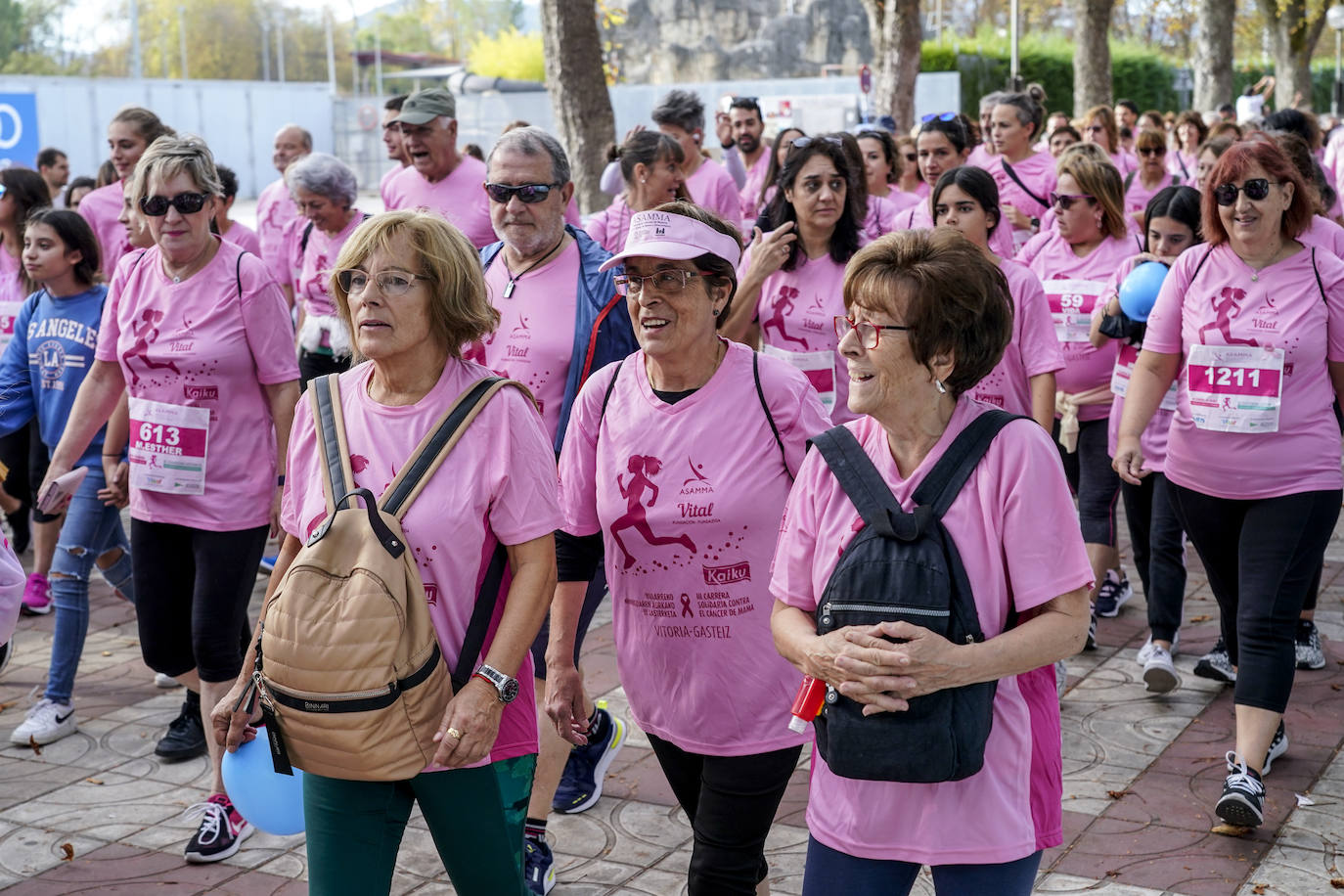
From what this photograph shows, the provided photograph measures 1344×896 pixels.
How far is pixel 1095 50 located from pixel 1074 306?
1900 cm

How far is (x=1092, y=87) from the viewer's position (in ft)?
79.2

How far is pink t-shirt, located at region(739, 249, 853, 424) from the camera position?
5.50 meters

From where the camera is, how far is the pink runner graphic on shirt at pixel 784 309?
219 inches

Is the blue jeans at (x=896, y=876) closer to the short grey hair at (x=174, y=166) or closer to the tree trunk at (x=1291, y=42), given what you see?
the short grey hair at (x=174, y=166)

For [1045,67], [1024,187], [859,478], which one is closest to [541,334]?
[859,478]

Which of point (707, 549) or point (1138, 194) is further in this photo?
point (1138, 194)

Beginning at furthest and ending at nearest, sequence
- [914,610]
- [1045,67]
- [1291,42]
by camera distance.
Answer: [1045,67] < [1291,42] < [914,610]

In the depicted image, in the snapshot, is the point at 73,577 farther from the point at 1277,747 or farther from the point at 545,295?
the point at 1277,747

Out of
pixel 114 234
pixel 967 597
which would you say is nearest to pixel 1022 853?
pixel 967 597

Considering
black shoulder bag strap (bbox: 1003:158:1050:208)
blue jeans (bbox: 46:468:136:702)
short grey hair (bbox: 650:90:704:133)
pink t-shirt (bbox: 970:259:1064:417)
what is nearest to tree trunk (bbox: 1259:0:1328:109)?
black shoulder bag strap (bbox: 1003:158:1050:208)

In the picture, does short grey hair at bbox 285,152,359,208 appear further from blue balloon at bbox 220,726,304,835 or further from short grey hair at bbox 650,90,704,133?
blue balloon at bbox 220,726,304,835

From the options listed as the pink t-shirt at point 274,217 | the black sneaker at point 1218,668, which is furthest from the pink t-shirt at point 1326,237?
the pink t-shirt at point 274,217

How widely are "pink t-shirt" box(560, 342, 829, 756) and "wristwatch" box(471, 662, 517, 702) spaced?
603mm

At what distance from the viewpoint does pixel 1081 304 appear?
22.3ft
